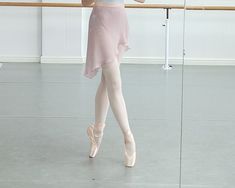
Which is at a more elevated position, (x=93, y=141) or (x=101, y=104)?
(x=101, y=104)

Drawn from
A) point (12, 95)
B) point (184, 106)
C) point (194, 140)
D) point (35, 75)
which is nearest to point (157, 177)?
point (194, 140)

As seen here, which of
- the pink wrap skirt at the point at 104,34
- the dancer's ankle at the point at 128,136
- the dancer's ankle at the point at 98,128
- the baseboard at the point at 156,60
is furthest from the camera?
the baseboard at the point at 156,60

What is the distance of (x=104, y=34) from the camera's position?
3738mm

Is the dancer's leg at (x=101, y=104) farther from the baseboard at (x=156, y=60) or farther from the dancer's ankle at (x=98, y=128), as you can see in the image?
the baseboard at (x=156, y=60)

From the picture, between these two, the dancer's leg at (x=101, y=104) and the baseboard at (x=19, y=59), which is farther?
the baseboard at (x=19, y=59)

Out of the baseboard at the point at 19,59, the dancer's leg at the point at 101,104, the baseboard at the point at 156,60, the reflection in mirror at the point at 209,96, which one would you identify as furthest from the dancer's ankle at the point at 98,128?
the baseboard at the point at 19,59

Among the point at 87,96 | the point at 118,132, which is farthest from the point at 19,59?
the point at 118,132

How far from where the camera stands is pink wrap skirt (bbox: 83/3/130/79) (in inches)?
147

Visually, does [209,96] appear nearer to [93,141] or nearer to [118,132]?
[118,132]

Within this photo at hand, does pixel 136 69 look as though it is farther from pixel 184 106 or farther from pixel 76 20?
pixel 184 106

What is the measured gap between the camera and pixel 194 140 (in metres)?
4.61

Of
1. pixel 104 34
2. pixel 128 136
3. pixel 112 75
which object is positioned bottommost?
pixel 128 136

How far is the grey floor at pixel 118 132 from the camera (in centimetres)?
376

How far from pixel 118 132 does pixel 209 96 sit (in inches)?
A: 73.9
